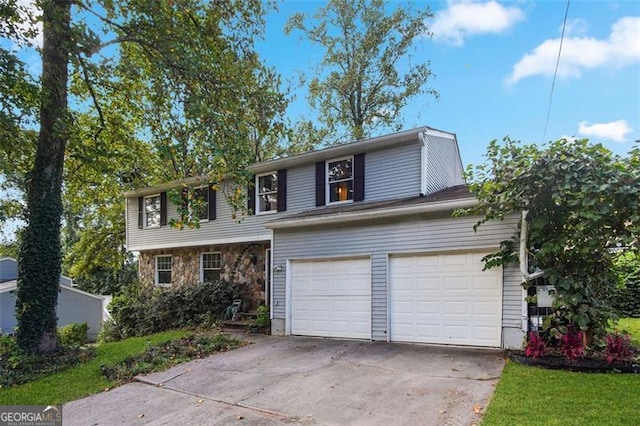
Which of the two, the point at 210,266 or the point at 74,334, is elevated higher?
the point at 210,266

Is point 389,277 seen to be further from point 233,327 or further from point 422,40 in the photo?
point 422,40

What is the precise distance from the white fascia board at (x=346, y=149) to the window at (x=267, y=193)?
27cm

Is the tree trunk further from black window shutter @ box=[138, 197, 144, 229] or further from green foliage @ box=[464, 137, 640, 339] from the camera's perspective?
green foliage @ box=[464, 137, 640, 339]

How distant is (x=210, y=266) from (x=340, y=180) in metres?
6.23

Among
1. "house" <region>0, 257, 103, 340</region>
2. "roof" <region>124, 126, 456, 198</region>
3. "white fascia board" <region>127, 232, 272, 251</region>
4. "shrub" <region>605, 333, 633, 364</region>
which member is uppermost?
"roof" <region>124, 126, 456, 198</region>

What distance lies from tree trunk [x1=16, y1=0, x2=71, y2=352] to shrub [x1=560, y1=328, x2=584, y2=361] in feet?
33.7

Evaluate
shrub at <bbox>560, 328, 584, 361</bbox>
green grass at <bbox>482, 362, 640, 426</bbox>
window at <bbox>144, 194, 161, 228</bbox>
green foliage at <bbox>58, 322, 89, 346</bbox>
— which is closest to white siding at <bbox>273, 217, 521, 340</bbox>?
shrub at <bbox>560, 328, 584, 361</bbox>

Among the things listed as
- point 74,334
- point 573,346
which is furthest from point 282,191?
point 74,334

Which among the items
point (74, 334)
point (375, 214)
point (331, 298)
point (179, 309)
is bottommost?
point (74, 334)

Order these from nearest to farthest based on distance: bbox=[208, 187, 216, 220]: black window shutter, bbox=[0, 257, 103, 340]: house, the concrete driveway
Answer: the concrete driveway, bbox=[208, 187, 216, 220]: black window shutter, bbox=[0, 257, 103, 340]: house

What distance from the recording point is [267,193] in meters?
13.4

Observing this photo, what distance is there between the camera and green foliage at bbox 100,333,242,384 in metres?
7.69

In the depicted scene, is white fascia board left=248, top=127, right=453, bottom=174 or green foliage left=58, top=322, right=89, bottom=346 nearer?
white fascia board left=248, top=127, right=453, bottom=174

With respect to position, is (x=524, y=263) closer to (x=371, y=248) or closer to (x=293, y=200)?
(x=371, y=248)
